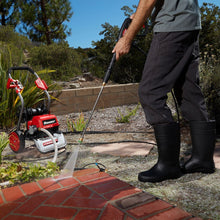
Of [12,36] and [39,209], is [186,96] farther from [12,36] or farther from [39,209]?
[12,36]

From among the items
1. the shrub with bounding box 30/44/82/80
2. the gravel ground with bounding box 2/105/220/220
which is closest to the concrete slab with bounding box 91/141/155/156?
the gravel ground with bounding box 2/105/220/220

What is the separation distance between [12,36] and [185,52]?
10085 mm

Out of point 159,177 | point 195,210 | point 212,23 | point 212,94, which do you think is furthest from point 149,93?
point 212,23

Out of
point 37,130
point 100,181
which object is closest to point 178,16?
point 100,181

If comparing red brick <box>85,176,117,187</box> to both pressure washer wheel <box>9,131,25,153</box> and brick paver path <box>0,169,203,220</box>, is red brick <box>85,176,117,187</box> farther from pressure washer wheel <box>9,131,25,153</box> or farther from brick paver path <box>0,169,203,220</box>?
pressure washer wheel <box>9,131,25,153</box>

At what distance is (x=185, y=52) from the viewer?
6.60 ft

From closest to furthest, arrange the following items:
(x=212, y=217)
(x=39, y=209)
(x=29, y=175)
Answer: (x=212, y=217), (x=39, y=209), (x=29, y=175)

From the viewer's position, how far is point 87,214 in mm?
1593

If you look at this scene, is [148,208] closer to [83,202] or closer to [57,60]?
[83,202]

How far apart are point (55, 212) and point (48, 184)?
0.49m

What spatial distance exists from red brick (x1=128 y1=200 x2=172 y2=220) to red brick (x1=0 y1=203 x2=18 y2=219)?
741 millimetres

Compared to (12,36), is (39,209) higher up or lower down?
lower down

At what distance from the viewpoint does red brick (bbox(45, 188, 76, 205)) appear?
179cm

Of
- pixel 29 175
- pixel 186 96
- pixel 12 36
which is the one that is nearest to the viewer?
pixel 186 96
